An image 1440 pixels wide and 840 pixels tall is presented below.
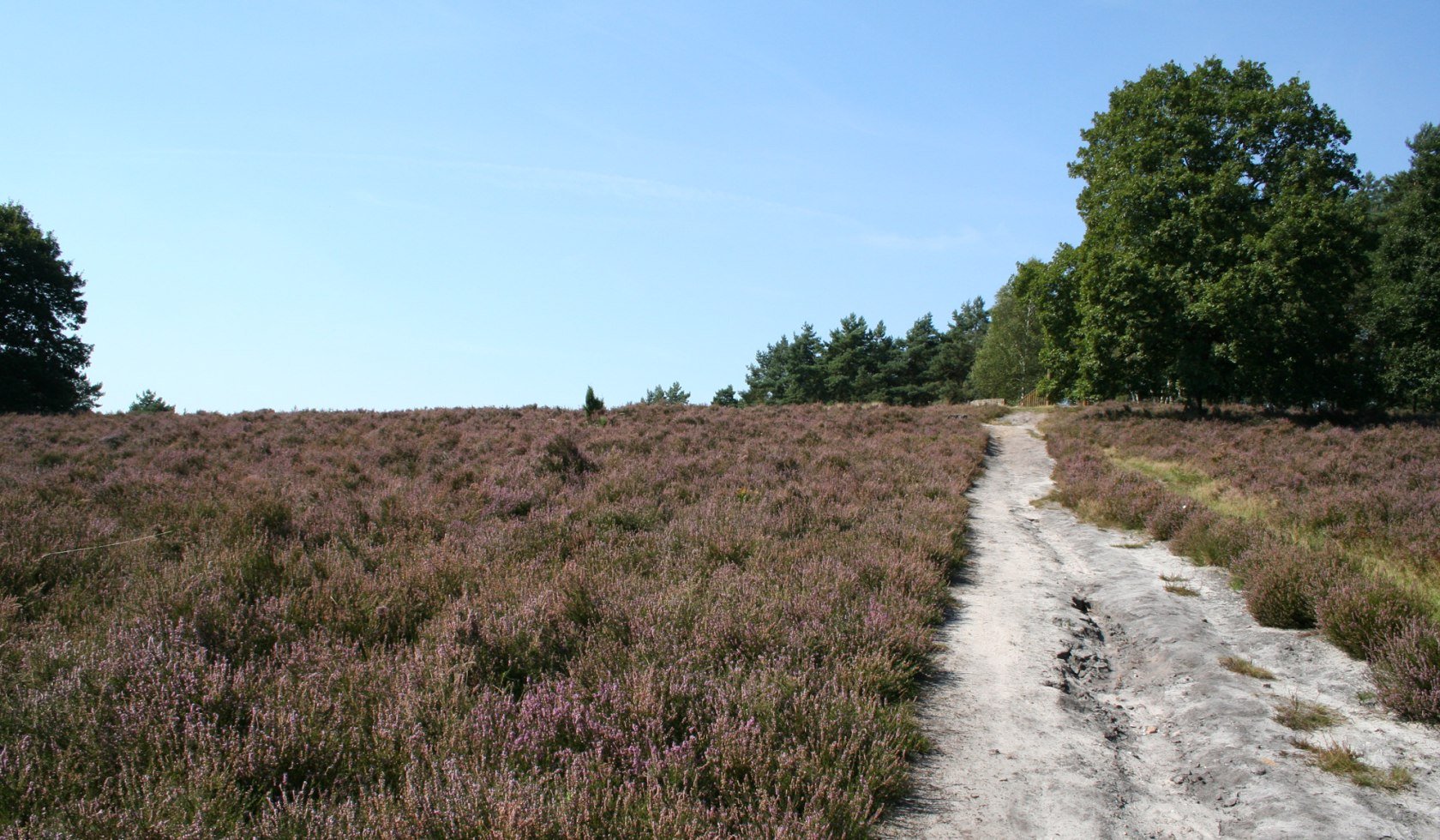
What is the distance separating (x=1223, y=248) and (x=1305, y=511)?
15.9 metres

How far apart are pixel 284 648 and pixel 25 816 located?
1.75 m

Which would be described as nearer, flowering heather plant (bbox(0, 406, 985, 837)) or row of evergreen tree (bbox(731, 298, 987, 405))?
flowering heather plant (bbox(0, 406, 985, 837))

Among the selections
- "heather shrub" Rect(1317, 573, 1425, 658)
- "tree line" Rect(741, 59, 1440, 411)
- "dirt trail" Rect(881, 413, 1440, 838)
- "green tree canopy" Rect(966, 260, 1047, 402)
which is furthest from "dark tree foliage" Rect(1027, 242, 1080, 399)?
"green tree canopy" Rect(966, 260, 1047, 402)

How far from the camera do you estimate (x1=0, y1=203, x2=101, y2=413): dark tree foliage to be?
110 feet

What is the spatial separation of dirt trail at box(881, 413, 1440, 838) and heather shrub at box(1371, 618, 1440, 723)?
0.40ft

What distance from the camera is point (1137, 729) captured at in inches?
194

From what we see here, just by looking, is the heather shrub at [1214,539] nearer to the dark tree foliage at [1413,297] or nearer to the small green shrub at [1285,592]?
the small green shrub at [1285,592]

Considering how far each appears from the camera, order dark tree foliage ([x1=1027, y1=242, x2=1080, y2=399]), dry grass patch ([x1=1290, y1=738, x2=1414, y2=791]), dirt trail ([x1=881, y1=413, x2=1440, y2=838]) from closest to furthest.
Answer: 1. dirt trail ([x1=881, y1=413, x2=1440, y2=838])
2. dry grass patch ([x1=1290, y1=738, x2=1414, y2=791])
3. dark tree foliage ([x1=1027, y1=242, x2=1080, y2=399])

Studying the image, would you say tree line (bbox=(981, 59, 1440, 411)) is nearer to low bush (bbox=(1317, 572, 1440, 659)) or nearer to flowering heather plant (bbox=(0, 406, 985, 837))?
flowering heather plant (bbox=(0, 406, 985, 837))

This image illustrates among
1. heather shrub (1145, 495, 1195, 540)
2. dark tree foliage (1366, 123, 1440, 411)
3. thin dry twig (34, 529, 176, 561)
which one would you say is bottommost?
heather shrub (1145, 495, 1195, 540)

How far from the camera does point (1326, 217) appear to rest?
2167 centimetres

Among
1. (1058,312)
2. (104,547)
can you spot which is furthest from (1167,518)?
(1058,312)

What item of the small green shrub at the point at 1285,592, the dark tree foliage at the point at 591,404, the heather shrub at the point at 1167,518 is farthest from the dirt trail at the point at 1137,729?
the dark tree foliage at the point at 591,404

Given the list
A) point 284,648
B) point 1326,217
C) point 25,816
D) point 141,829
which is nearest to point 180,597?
point 284,648
